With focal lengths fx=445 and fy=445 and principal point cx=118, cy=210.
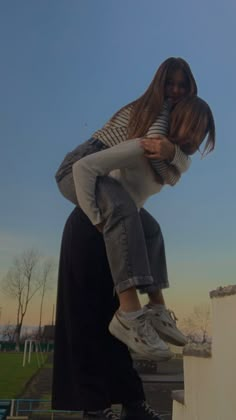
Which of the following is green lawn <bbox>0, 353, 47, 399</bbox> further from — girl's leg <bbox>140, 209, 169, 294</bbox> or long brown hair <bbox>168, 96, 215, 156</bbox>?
long brown hair <bbox>168, 96, 215, 156</bbox>

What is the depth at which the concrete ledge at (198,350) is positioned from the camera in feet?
5.83

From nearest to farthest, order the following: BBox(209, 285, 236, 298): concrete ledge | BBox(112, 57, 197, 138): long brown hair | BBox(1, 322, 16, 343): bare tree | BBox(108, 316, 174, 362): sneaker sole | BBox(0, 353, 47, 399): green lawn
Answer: BBox(108, 316, 174, 362): sneaker sole < BBox(112, 57, 197, 138): long brown hair < BBox(209, 285, 236, 298): concrete ledge < BBox(0, 353, 47, 399): green lawn < BBox(1, 322, 16, 343): bare tree

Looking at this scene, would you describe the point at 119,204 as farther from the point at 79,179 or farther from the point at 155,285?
the point at 155,285

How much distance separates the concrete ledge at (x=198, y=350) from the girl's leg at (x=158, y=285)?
1.71 ft

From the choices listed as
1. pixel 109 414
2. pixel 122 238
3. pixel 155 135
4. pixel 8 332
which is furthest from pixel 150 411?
pixel 8 332

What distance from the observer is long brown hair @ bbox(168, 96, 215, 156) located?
1.28m

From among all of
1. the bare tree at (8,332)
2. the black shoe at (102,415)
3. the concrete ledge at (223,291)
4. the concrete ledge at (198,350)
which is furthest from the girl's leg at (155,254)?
the bare tree at (8,332)

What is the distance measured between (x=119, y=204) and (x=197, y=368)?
3.44 feet

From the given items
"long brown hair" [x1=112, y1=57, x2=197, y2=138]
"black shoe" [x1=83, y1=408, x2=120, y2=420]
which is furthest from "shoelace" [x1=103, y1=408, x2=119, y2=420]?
"long brown hair" [x1=112, y1=57, x2=197, y2=138]

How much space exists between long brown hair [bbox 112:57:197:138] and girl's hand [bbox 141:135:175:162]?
0.06 meters

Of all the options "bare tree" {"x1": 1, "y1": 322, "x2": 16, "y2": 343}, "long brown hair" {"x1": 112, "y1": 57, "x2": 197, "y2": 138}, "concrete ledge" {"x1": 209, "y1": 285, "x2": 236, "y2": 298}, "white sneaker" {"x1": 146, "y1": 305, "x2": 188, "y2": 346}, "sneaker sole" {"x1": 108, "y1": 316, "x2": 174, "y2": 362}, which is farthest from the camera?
"bare tree" {"x1": 1, "y1": 322, "x2": 16, "y2": 343}

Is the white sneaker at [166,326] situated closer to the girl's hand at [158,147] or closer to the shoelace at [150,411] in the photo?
the shoelace at [150,411]

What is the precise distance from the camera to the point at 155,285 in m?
1.36

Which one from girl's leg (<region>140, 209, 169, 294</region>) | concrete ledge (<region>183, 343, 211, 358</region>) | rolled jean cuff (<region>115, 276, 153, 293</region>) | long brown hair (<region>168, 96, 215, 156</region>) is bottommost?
concrete ledge (<region>183, 343, 211, 358</region>)
